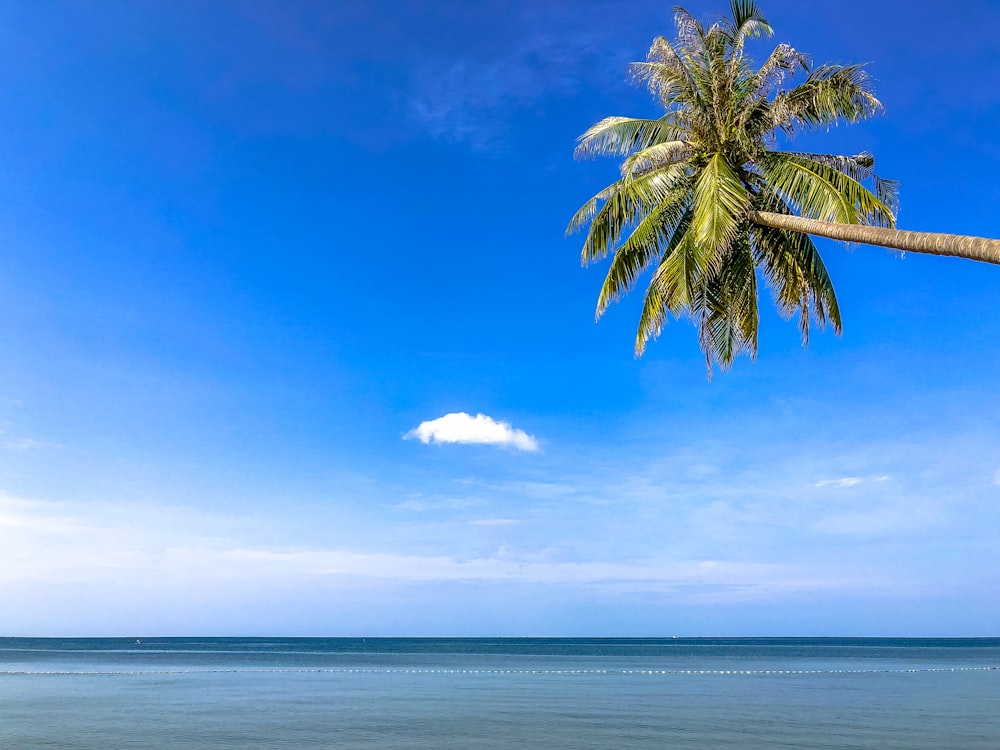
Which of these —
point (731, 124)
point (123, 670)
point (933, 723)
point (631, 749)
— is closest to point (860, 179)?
point (731, 124)

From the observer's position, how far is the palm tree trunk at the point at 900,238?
6.96m

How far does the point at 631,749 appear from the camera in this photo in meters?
16.0

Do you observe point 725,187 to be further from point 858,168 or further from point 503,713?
point 503,713

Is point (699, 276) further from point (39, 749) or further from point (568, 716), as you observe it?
point (39, 749)

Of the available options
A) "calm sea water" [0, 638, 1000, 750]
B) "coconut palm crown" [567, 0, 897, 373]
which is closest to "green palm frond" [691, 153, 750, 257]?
"coconut palm crown" [567, 0, 897, 373]

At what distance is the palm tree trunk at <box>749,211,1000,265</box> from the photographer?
22.8 feet

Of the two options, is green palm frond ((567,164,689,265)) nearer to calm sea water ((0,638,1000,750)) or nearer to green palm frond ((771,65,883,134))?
green palm frond ((771,65,883,134))

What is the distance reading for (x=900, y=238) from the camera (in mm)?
7918

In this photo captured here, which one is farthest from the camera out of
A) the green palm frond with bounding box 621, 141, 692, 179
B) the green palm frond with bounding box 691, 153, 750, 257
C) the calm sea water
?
the calm sea water

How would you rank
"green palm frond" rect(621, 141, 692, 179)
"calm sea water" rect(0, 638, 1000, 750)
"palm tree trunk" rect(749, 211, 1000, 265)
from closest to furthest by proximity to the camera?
"palm tree trunk" rect(749, 211, 1000, 265) → "green palm frond" rect(621, 141, 692, 179) → "calm sea water" rect(0, 638, 1000, 750)

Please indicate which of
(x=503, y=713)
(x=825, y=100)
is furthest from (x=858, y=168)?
(x=503, y=713)

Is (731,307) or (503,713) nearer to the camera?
(731,307)

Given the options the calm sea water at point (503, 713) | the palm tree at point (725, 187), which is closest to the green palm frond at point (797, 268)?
the palm tree at point (725, 187)

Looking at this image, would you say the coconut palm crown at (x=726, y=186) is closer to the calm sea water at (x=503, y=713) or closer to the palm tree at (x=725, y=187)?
the palm tree at (x=725, y=187)
